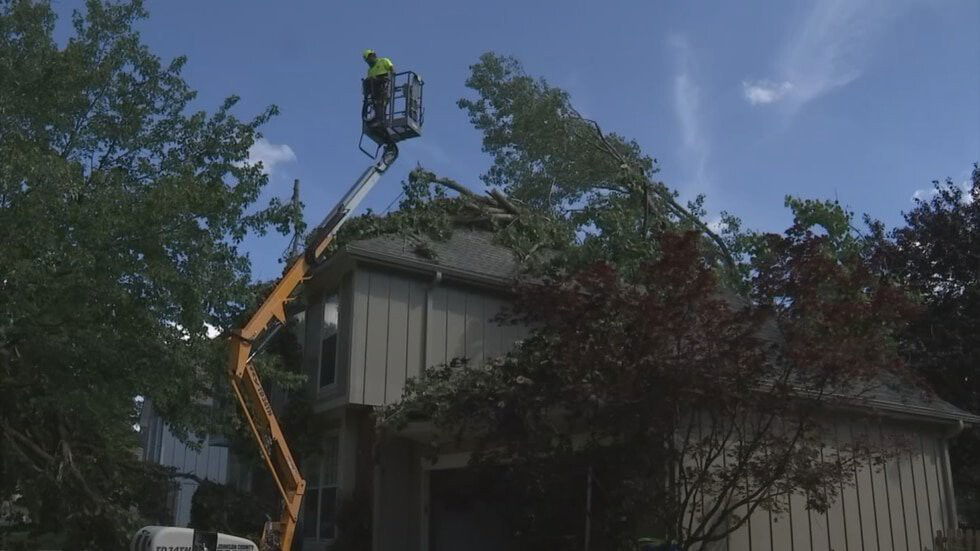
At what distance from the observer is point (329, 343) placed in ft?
53.5

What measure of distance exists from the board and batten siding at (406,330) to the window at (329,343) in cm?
98

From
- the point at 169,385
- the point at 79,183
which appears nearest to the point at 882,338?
the point at 169,385

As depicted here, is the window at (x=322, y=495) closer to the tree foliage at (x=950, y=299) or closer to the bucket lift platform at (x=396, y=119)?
the bucket lift platform at (x=396, y=119)

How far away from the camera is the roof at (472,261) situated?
533 inches

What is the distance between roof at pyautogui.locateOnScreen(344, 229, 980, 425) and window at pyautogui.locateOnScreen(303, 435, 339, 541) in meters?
3.31

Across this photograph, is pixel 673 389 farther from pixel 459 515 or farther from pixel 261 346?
pixel 459 515

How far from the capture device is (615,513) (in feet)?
35.2

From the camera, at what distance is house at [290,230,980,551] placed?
1309cm

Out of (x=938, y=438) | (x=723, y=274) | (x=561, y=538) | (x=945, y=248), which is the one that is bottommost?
(x=561, y=538)

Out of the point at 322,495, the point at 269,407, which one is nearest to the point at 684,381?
the point at 269,407

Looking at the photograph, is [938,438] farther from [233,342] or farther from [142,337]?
[142,337]

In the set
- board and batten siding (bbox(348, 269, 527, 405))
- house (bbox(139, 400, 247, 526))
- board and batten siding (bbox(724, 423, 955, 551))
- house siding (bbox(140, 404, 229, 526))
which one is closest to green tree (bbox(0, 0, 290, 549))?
board and batten siding (bbox(348, 269, 527, 405))

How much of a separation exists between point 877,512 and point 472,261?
807 cm

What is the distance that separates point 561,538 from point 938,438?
6.46m
